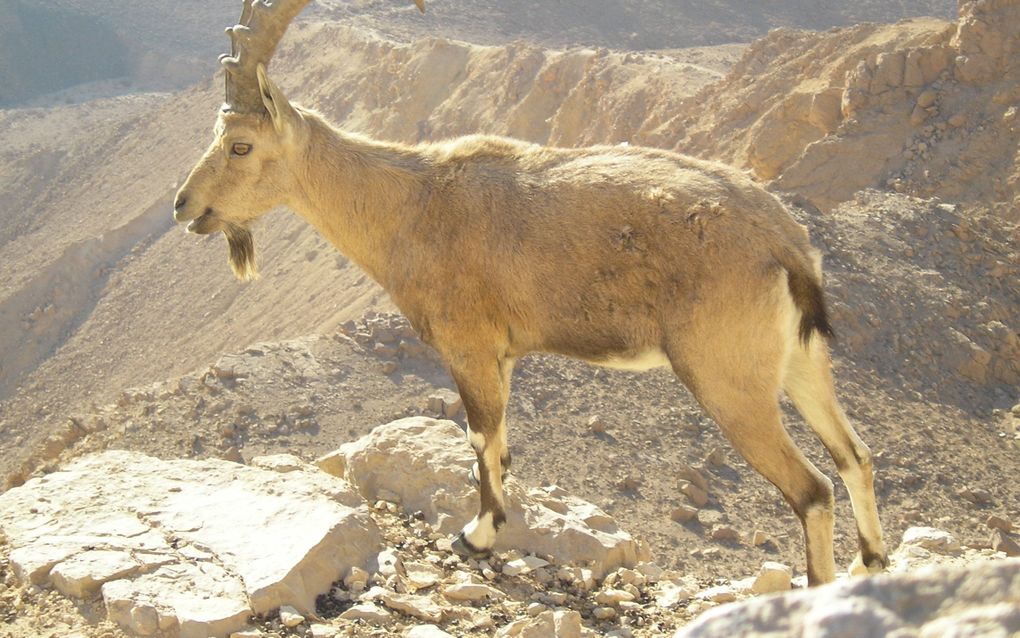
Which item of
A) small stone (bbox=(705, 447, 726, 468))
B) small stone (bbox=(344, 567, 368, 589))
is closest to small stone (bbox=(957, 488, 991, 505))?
small stone (bbox=(705, 447, 726, 468))

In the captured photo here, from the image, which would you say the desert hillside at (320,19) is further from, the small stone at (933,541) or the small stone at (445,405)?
the small stone at (933,541)

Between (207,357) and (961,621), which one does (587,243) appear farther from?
(207,357)

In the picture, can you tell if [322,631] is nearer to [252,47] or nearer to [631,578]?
[631,578]

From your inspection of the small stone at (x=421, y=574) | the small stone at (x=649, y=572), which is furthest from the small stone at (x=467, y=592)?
the small stone at (x=649, y=572)

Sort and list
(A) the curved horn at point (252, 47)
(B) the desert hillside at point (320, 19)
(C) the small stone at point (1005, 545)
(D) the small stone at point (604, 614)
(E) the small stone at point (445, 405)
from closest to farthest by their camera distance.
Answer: (D) the small stone at point (604, 614) < (A) the curved horn at point (252, 47) < (C) the small stone at point (1005, 545) < (E) the small stone at point (445, 405) < (B) the desert hillside at point (320, 19)

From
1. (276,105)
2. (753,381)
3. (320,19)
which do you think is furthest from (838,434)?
(320,19)

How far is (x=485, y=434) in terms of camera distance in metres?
6.37

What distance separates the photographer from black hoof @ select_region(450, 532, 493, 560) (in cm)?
634

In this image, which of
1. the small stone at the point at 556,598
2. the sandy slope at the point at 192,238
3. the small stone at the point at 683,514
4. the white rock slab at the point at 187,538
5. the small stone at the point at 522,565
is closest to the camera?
the white rock slab at the point at 187,538

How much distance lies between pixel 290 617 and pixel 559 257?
2.37m

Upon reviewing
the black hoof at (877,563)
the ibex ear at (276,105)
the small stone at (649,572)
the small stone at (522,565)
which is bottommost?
the small stone at (649,572)

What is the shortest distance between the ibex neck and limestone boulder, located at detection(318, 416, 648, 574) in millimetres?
1315

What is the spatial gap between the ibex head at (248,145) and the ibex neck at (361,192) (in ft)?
0.50

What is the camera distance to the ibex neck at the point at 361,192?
6.58m
